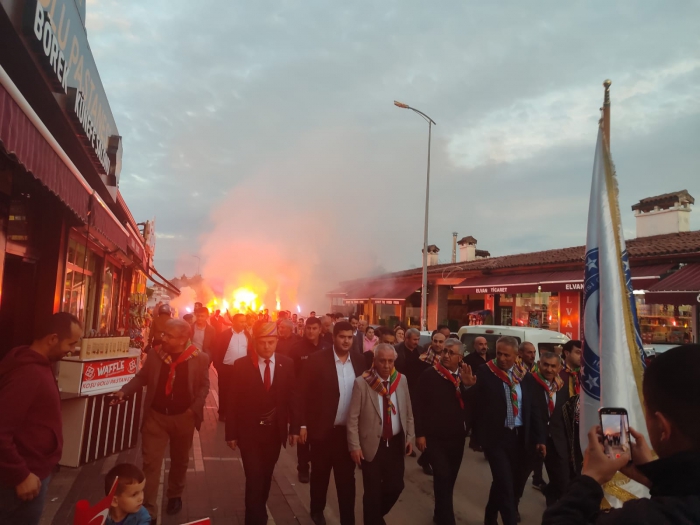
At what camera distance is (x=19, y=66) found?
4.77 m

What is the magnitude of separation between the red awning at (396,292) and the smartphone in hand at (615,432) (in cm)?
2202

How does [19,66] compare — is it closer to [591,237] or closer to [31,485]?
[31,485]

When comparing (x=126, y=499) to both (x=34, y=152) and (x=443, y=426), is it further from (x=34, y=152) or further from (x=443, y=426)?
(x=443, y=426)

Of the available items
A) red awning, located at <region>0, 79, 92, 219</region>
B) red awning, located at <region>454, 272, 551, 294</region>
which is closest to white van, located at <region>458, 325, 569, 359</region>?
red awning, located at <region>454, 272, 551, 294</region>

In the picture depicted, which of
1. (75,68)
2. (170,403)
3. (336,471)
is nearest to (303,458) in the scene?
(336,471)

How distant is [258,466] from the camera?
4227 mm

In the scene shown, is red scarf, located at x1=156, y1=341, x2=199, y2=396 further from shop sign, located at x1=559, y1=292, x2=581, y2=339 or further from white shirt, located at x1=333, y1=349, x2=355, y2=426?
shop sign, located at x1=559, y1=292, x2=581, y2=339

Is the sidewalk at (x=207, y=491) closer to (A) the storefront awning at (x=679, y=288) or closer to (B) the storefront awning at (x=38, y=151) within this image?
(B) the storefront awning at (x=38, y=151)

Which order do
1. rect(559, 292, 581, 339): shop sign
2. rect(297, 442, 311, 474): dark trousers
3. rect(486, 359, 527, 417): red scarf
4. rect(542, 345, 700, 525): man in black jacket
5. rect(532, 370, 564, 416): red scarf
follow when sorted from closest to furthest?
1. rect(542, 345, 700, 525): man in black jacket
2. rect(486, 359, 527, 417): red scarf
3. rect(532, 370, 564, 416): red scarf
4. rect(297, 442, 311, 474): dark trousers
5. rect(559, 292, 581, 339): shop sign

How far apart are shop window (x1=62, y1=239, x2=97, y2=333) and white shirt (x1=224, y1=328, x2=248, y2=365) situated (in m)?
2.82

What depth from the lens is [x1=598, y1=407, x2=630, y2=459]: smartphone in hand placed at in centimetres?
158

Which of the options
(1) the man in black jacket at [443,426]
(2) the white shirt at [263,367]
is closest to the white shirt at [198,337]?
(2) the white shirt at [263,367]

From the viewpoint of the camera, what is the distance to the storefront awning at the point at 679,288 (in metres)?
11.8

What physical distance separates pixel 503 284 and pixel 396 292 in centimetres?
763
